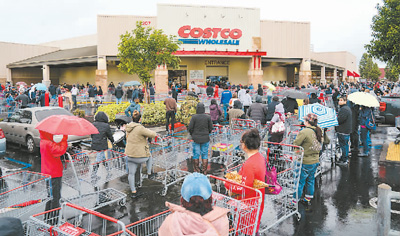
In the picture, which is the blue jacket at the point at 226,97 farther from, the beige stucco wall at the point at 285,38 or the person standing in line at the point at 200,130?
the beige stucco wall at the point at 285,38

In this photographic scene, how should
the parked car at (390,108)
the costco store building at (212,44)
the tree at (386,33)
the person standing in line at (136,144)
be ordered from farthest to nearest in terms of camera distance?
the costco store building at (212,44) → the tree at (386,33) → the parked car at (390,108) → the person standing in line at (136,144)

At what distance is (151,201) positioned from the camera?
708 centimetres

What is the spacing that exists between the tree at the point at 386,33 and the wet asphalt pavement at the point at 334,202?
13.0 m

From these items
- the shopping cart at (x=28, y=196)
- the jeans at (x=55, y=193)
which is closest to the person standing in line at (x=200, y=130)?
the jeans at (x=55, y=193)

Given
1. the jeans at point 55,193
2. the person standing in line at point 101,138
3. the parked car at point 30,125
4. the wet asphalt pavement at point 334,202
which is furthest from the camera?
the parked car at point 30,125

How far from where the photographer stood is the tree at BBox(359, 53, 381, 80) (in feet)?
245

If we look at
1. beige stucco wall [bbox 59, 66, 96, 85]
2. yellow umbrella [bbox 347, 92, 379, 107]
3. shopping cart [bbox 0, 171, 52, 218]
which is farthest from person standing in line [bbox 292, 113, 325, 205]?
beige stucco wall [bbox 59, 66, 96, 85]

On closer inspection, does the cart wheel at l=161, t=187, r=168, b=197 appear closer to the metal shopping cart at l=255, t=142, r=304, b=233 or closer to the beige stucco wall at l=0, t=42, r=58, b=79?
the metal shopping cart at l=255, t=142, r=304, b=233

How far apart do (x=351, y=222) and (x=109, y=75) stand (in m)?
34.2

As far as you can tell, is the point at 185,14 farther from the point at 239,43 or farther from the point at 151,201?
the point at 151,201

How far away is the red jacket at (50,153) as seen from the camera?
5.90m

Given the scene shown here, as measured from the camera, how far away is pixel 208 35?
32.5 m

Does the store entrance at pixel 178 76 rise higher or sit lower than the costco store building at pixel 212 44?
lower

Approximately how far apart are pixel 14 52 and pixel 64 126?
4664cm
